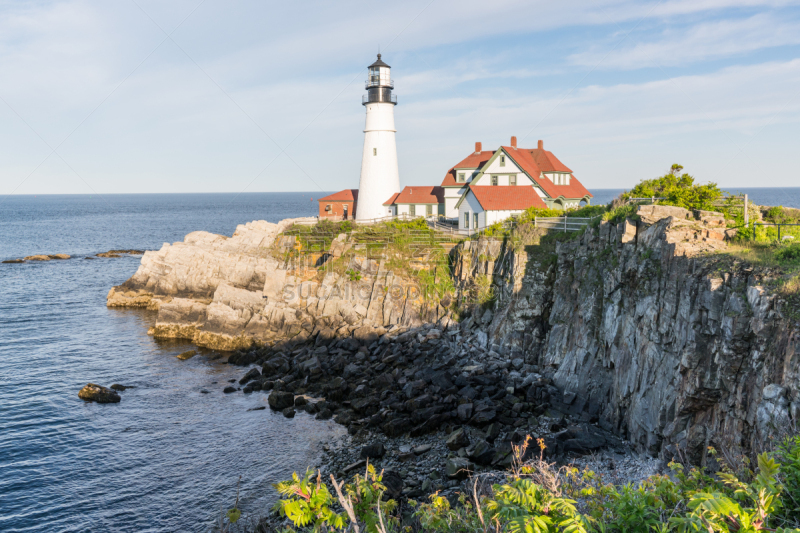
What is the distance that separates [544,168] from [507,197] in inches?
363

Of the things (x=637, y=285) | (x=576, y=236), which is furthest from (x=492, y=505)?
(x=576, y=236)

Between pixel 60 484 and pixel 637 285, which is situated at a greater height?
pixel 637 285

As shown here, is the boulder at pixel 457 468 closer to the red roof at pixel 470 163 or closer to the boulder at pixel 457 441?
the boulder at pixel 457 441

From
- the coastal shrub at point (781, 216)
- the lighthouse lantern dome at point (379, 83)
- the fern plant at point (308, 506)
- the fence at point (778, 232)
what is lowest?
the fern plant at point (308, 506)

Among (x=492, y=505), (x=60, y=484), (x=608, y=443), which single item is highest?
(x=492, y=505)

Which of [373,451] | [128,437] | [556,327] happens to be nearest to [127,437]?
[128,437]

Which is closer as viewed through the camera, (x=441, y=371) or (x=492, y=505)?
(x=492, y=505)

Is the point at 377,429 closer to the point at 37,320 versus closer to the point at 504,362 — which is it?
the point at 504,362

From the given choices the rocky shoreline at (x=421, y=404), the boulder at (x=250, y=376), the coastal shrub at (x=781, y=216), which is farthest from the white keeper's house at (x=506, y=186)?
the boulder at (x=250, y=376)

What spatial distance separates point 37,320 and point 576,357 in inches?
1681

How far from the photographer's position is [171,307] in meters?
40.8

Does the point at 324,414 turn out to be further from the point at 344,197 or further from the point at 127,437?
the point at 344,197

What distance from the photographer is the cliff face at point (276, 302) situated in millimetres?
36594

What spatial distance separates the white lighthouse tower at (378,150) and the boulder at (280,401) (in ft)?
95.1
